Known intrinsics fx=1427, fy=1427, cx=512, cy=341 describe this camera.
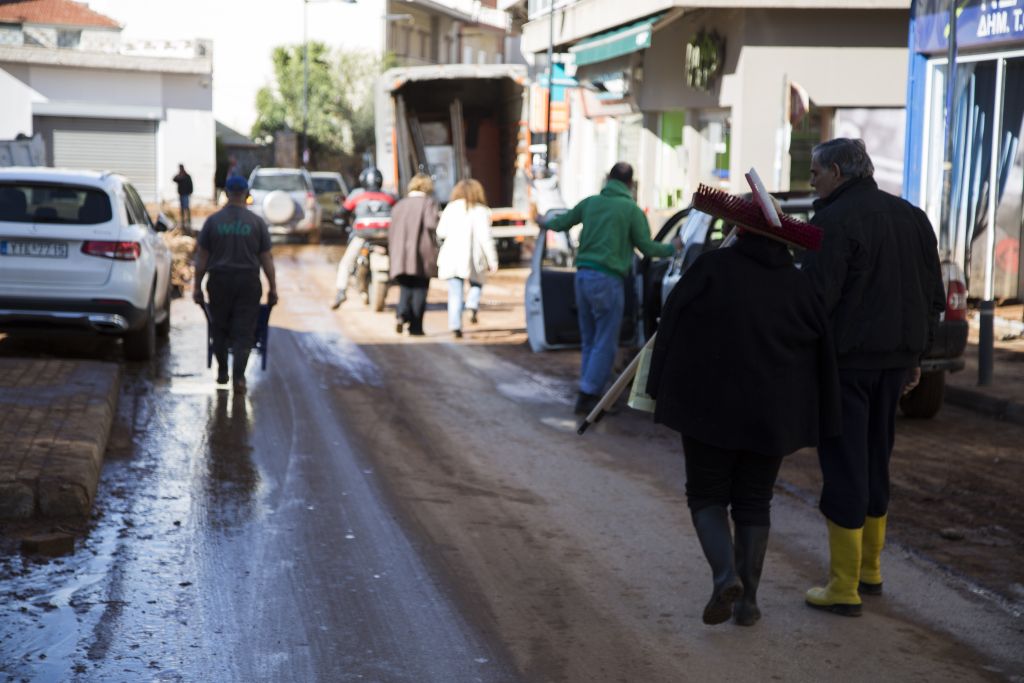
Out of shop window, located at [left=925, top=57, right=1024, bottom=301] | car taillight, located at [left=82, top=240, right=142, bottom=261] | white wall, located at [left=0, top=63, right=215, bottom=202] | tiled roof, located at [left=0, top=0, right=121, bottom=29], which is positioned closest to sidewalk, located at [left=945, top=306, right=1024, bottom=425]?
shop window, located at [left=925, top=57, right=1024, bottom=301]

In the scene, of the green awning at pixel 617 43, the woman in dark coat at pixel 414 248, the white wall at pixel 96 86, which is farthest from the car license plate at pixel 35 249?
the white wall at pixel 96 86

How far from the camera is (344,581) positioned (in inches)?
239

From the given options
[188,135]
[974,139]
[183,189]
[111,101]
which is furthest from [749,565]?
[188,135]

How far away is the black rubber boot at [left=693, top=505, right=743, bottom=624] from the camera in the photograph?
16.9 ft

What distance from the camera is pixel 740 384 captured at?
203 inches

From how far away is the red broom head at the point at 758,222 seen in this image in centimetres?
515

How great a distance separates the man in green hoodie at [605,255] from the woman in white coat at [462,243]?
5254 mm

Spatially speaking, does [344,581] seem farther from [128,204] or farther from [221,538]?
[128,204]

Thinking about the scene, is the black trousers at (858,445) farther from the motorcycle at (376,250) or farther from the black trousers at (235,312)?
the motorcycle at (376,250)

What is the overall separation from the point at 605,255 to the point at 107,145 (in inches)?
1661

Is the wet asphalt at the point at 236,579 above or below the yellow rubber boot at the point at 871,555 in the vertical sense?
below

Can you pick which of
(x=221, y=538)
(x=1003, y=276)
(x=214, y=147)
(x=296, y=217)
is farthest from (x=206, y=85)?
(x=221, y=538)

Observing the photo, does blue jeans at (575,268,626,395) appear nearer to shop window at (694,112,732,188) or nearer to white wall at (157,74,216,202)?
shop window at (694,112,732,188)

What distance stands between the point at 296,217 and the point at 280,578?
2684cm
